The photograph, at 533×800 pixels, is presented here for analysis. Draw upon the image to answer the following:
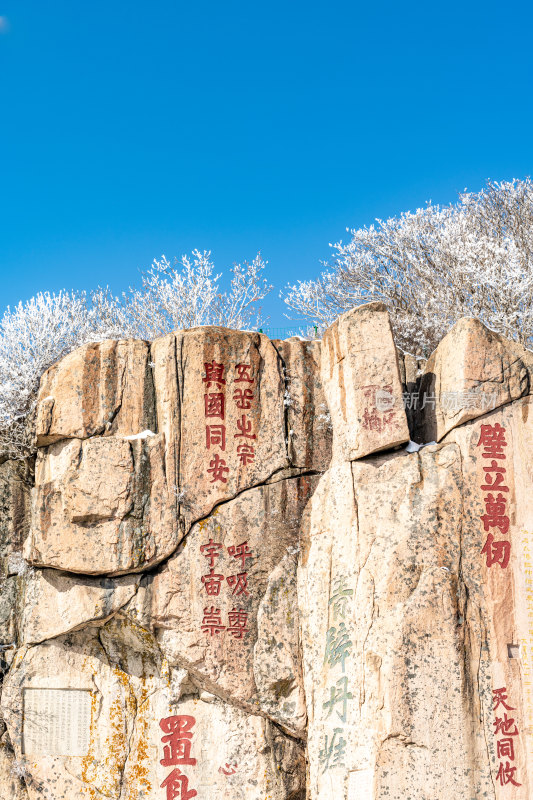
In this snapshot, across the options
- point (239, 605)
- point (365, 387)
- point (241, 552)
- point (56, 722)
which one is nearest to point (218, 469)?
point (241, 552)

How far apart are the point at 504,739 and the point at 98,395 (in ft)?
20.3

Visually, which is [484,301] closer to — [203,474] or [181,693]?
[203,474]

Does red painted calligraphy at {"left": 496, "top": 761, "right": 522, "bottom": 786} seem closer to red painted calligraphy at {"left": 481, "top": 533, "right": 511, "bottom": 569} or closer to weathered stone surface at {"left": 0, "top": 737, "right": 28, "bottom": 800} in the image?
red painted calligraphy at {"left": 481, "top": 533, "right": 511, "bottom": 569}

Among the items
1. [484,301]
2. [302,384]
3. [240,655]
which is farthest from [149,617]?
[484,301]

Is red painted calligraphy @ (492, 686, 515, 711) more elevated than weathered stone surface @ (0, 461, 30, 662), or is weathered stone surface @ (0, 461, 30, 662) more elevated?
weathered stone surface @ (0, 461, 30, 662)

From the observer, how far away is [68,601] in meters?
9.55

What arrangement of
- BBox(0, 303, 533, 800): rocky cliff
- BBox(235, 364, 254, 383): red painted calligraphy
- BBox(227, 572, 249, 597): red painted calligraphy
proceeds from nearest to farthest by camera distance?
BBox(0, 303, 533, 800): rocky cliff, BBox(227, 572, 249, 597): red painted calligraphy, BBox(235, 364, 254, 383): red painted calligraphy

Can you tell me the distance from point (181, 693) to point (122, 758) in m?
1.04

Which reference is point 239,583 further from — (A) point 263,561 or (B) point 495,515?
(B) point 495,515

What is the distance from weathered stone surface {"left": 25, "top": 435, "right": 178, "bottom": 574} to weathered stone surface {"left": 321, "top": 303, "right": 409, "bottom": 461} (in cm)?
232

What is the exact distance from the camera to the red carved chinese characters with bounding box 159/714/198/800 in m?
9.34

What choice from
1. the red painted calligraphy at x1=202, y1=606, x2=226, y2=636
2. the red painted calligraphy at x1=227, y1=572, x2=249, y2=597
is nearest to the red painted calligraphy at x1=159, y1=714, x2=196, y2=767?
the red painted calligraphy at x1=202, y1=606, x2=226, y2=636

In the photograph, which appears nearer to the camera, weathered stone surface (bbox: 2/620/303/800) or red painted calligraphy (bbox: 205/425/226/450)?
weathered stone surface (bbox: 2/620/303/800)

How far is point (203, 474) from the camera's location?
A: 9719 millimetres
